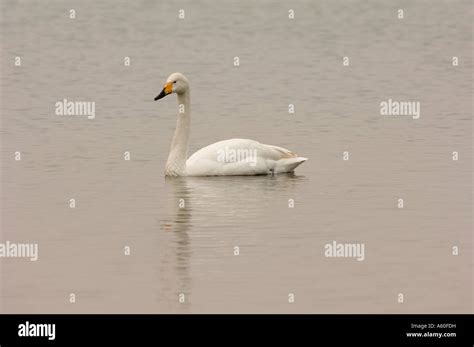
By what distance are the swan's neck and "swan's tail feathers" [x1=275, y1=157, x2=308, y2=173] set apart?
143 cm

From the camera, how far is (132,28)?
45.0m

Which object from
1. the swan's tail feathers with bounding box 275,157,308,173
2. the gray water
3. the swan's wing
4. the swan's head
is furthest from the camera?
the swan's head

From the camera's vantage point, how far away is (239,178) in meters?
21.6

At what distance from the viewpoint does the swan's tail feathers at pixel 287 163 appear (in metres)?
21.8

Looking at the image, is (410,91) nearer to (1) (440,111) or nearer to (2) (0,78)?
(1) (440,111)

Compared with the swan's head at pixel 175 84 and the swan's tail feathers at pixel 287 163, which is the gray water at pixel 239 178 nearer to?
the swan's tail feathers at pixel 287 163

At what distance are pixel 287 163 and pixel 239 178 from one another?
2.53 feet

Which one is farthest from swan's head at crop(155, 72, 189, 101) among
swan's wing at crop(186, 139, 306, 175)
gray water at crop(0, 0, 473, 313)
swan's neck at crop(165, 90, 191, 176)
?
swan's wing at crop(186, 139, 306, 175)

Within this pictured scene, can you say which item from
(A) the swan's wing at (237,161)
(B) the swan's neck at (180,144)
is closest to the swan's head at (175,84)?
(B) the swan's neck at (180,144)

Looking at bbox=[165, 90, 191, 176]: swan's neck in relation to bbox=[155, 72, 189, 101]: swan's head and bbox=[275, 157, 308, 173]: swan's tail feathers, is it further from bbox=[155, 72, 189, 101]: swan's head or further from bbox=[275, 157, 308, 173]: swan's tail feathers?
bbox=[275, 157, 308, 173]: swan's tail feathers

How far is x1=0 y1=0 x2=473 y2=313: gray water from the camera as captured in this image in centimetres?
1431

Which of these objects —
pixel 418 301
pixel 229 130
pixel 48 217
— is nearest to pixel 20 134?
pixel 229 130

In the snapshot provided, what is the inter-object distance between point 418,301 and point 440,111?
50.1ft

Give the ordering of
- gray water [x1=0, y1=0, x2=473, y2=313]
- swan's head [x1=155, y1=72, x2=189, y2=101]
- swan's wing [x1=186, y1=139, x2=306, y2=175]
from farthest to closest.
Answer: swan's head [x1=155, y1=72, x2=189, y2=101], swan's wing [x1=186, y1=139, x2=306, y2=175], gray water [x1=0, y1=0, x2=473, y2=313]
